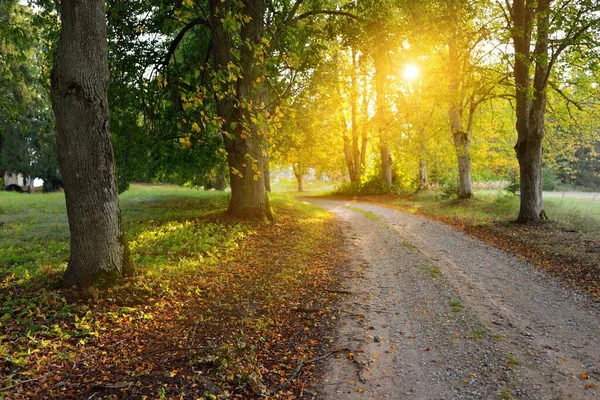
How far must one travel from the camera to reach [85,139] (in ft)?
19.3

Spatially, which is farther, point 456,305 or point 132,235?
point 132,235

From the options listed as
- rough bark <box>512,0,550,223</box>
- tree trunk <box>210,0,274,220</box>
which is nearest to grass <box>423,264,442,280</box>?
tree trunk <box>210,0,274,220</box>

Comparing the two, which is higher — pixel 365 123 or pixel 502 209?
pixel 365 123

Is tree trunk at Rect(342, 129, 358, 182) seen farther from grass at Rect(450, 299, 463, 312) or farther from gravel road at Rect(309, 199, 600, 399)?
grass at Rect(450, 299, 463, 312)

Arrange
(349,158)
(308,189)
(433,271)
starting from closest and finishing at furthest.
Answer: (433,271) < (349,158) < (308,189)

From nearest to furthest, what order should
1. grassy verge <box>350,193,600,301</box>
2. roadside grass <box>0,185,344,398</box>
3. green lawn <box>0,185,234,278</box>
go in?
roadside grass <box>0,185,344,398</box> → green lawn <box>0,185,234,278</box> → grassy verge <box>350,193,600,301</box>

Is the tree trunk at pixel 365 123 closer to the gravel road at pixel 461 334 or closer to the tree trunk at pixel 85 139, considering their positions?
the gravel road at pixel 461 334

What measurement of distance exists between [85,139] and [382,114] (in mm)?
21726

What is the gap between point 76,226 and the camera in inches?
234

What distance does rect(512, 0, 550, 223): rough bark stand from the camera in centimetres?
1300

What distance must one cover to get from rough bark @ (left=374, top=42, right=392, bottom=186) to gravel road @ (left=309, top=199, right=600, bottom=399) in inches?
270

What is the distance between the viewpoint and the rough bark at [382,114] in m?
12.8

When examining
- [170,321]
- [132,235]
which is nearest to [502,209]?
[132,235]

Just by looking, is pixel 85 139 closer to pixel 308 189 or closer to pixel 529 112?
pixel 529 112
